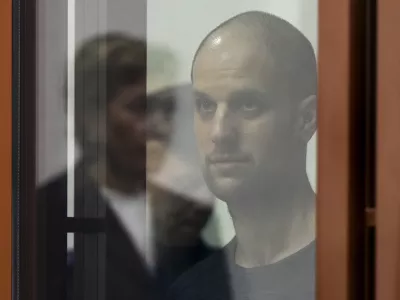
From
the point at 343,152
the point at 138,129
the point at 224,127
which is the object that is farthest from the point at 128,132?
the point at 343,152

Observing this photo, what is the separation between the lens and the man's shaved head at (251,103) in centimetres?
64

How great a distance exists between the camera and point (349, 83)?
58cm

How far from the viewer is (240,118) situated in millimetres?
663

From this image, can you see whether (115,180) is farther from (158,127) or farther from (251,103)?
(251,103)

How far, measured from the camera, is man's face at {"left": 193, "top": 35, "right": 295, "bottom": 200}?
0.65 meters

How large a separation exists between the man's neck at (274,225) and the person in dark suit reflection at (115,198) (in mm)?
57

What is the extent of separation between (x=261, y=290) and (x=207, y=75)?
0.22m

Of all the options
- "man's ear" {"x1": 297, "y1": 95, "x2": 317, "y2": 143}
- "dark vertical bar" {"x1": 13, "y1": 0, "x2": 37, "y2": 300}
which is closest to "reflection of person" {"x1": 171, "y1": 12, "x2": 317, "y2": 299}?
"man's ear" {"x1": 297, "y1": 95, "x2": 317, "y2": 143}

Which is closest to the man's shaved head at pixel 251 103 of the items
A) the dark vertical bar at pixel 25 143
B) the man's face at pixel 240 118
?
the man's face at pixel 240 118

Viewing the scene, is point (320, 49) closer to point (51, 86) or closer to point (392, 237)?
point (392, 237)

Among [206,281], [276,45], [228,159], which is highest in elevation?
[276,45]

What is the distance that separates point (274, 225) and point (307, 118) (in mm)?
111

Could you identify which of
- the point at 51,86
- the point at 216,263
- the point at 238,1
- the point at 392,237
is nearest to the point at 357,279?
the point at 392,237

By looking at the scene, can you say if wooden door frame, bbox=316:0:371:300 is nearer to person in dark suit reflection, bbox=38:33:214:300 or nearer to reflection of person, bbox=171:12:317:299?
reflection of person, bbox=171:12:317:299
